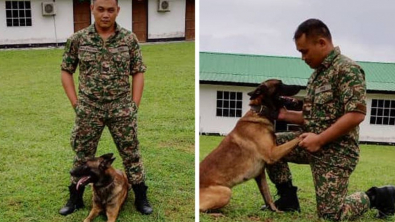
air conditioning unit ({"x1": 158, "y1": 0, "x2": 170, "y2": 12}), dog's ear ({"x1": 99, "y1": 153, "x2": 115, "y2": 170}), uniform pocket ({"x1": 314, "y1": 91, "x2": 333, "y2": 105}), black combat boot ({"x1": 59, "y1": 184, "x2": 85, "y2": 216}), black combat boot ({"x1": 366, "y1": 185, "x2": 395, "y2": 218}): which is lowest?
black combat boot ({"x1": 59, "y1": 184, "x2": 85, "y2": 216})

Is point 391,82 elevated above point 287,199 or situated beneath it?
elevated above

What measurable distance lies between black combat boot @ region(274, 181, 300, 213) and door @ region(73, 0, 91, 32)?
2777 millimetres

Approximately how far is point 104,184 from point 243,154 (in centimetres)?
95

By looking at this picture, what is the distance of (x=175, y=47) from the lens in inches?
213

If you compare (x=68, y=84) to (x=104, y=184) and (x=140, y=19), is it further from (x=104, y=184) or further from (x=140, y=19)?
(x=140, y=19)

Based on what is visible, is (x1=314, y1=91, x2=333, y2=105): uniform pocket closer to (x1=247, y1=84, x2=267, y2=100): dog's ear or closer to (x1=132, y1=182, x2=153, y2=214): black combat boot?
(x1=247, y1=84, x2=267, y2=100): dog's ear

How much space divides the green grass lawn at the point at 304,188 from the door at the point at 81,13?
7.47 ft

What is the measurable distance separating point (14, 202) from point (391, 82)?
106 inches

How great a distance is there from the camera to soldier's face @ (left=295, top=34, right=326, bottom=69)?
336cm

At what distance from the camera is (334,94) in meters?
3.39

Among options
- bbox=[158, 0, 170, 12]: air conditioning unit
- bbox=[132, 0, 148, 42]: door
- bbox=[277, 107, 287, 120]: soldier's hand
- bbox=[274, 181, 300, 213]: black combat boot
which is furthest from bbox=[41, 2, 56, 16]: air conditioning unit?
bbox=[274, 181, 300, 213]: black combat boot

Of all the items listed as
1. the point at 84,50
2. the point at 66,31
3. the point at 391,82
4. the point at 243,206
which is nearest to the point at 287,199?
the point at 243,206

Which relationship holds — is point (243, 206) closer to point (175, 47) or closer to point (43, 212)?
point (43, 212)

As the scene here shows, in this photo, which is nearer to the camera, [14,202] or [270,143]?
[270,143]
